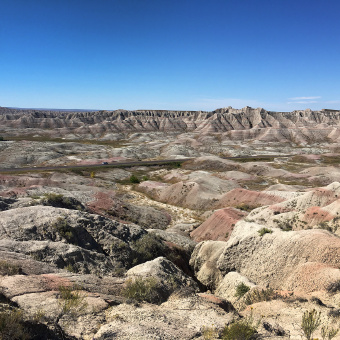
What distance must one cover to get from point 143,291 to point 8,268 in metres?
6.23

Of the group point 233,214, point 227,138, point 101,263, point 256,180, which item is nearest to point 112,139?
point 227,138

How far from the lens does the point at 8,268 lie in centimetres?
1108

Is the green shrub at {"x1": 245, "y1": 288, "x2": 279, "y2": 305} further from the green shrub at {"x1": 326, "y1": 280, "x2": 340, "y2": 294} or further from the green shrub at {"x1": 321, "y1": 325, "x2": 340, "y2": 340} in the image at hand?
the green shrub at {"x1": 321, "y1": 325, "x2": 340, "y2": 340}

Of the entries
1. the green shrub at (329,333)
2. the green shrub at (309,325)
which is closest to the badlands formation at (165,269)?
the green shrub at (329,333)

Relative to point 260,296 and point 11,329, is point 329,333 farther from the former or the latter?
point 11,329

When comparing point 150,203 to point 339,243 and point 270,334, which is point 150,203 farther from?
point 270,334

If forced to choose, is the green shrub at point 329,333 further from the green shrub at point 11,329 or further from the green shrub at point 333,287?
the green shrub at point 11,329

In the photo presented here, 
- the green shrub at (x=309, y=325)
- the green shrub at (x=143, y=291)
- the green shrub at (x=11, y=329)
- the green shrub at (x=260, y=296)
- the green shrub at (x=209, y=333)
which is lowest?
the green shrub at (x=260, y=296)

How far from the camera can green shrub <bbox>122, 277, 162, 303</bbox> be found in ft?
36.9

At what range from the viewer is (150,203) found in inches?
1978

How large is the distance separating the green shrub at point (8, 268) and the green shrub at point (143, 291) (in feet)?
16.3

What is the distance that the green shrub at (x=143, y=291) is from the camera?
443 inches

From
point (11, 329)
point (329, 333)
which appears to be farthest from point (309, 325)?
point (11, 329)

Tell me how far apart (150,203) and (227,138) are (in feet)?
401
